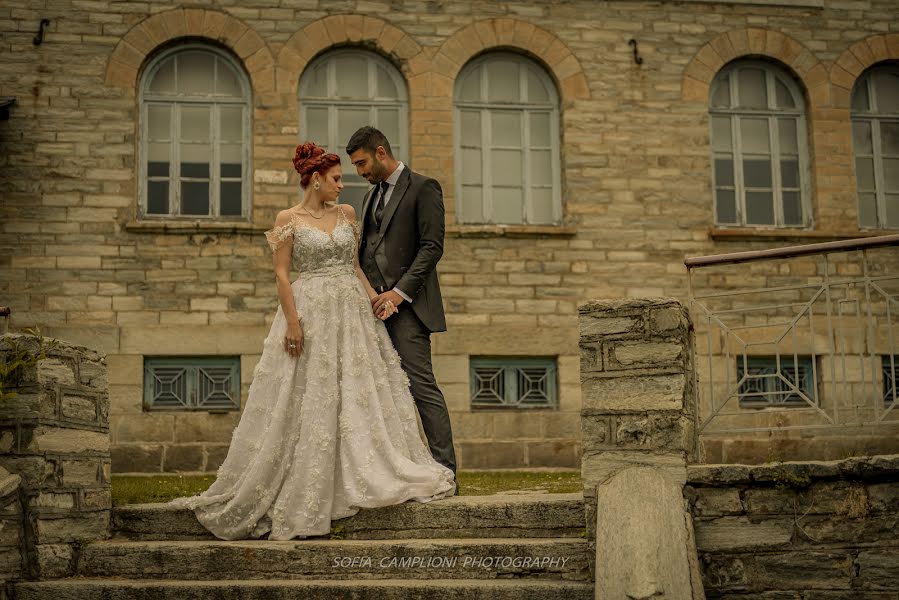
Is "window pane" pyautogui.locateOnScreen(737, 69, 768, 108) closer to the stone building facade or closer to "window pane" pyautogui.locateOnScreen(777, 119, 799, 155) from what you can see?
the stone building facade

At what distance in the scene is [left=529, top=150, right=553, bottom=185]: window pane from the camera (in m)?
12.0

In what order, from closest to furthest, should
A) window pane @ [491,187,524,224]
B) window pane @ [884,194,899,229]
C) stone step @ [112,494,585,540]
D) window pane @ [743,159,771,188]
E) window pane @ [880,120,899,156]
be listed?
1. stone step @ [112,494,585,540]
2. window pane @ [491,187,524,224]
3. window pane @ [743,159,771,188]
4. window pane @ [884,194,899,229]
5. window pane @ [880,120,899,156]

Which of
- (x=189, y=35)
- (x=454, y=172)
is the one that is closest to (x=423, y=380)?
(x=454, y=172)

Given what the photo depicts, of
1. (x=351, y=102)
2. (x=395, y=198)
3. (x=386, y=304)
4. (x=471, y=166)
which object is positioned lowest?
(x=386, y=304)

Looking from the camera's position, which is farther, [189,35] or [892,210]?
[892,210]

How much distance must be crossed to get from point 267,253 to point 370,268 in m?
4.54

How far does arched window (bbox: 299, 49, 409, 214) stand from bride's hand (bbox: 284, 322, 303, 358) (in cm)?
538

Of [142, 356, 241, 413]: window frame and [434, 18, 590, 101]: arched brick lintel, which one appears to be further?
[434, 18, 590, 101]: arched brick lintel

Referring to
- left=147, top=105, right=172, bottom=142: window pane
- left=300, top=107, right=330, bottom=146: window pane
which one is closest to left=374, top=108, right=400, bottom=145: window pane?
left=300, top=107, right=330, bottom=146: window pane

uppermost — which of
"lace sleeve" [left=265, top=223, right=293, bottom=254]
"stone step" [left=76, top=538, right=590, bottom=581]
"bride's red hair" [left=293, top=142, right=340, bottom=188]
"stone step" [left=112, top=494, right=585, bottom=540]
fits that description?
"bride's red hair" [left=293, top=142, right=340, bottom=188]

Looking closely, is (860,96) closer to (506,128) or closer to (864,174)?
(864,174)

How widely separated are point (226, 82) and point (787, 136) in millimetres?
5991

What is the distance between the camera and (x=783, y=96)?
40.4 feet

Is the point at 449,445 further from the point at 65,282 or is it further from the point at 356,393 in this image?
the point at 65,282
